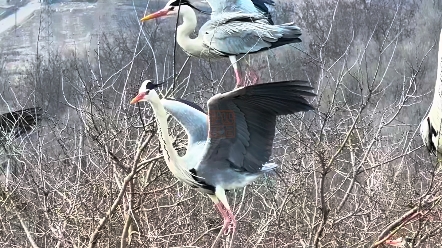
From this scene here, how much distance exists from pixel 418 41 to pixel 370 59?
1429 mm

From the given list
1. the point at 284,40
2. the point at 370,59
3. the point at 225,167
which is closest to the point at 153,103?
the point at 225,167

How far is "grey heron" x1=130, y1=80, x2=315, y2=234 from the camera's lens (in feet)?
8.49

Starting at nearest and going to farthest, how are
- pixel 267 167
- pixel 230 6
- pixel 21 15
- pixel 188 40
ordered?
pixel 267 167, pixel 188 40, pixel 230 6, pixel 21 15

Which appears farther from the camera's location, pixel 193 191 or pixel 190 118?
pixel 193 191

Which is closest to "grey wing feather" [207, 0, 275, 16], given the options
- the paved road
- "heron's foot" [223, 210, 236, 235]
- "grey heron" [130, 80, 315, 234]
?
"grey heron" [130, 80, 315, 234]

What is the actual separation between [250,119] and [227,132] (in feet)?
0.35

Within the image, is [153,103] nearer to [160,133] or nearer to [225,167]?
[160,133]

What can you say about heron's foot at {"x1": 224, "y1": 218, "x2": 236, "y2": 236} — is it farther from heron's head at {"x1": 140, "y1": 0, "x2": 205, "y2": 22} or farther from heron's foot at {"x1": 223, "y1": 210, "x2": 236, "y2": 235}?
heron's head at {"x1": 140, "y1": 0, "x2": 205, "y2": 22}

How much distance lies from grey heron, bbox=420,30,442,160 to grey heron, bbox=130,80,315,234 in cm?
82

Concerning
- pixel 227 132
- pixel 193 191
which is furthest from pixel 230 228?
pixel 193 191

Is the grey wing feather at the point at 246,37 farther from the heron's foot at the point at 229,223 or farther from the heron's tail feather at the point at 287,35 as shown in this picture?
the heron's foot at the point at 229,223

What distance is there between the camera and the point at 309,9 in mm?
11547

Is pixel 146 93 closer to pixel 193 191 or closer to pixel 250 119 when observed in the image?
pixel 250 119

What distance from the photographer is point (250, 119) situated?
8.96ft
